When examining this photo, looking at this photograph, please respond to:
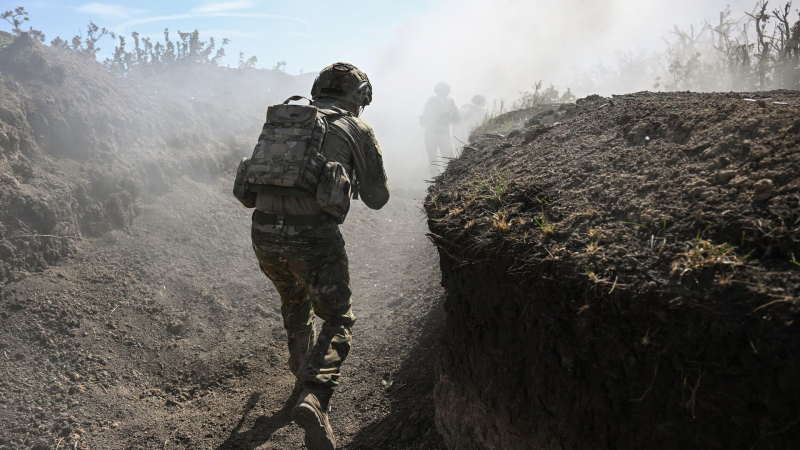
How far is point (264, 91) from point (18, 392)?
36.7 ft

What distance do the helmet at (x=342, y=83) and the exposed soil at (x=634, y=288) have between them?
1.10 metres

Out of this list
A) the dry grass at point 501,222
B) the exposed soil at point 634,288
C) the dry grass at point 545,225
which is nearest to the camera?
the exposed soil at point 634,288

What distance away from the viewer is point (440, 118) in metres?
13.0

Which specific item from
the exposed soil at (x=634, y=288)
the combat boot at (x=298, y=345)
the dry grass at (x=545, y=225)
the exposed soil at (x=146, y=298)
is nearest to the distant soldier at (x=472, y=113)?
the exposed soil at (x=146, y=298)

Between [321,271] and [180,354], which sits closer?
[321,271]

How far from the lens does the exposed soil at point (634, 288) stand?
141 cm

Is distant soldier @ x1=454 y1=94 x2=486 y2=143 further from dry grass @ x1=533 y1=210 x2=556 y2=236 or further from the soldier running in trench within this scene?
dry grass @ x1=533 y1=210 x2=556 y2=236

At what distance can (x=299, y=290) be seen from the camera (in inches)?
139

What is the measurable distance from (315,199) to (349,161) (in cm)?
37

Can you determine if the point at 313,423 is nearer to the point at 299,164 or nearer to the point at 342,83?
the point at 299,164

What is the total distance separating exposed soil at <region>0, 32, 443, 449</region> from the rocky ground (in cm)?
1

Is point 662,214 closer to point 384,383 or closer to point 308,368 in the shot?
point 308,368

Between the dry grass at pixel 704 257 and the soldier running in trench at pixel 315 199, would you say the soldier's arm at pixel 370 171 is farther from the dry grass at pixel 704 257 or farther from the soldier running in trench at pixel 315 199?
the dry grass at pixel 704 257

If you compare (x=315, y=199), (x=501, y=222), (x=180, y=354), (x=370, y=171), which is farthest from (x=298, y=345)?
(x=501, y=222)
